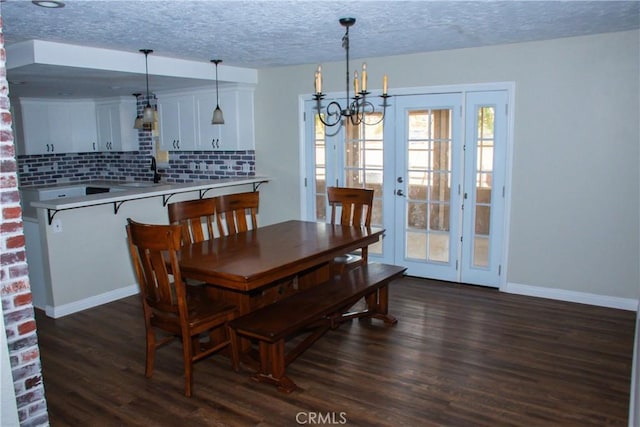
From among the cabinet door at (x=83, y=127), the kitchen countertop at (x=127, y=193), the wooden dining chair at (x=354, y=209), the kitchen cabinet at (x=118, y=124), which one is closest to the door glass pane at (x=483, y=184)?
the wooden dining chair at (x=354, y=209)

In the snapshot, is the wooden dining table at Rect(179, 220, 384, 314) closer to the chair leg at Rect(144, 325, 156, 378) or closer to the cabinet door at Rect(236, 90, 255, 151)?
the chair leg at Rect(144, 325, 156, 378)

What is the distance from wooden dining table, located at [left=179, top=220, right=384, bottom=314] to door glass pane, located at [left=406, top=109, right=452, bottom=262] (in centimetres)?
125

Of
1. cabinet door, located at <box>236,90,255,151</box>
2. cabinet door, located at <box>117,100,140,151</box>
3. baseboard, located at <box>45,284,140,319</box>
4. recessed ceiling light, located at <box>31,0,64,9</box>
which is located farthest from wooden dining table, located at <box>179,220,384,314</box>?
cabinet door, located at <box>117,100,140,151</box>

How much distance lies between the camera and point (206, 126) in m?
6.60

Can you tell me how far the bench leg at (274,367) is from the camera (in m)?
3.11

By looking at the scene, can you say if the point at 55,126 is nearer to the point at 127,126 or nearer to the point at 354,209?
the point at 127,126

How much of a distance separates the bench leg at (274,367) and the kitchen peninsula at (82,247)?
2.22m

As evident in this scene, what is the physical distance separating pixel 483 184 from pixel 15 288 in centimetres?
412

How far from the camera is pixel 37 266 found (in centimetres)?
450

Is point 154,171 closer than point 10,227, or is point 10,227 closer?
point 10,227

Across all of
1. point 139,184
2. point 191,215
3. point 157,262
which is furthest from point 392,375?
point 139,184

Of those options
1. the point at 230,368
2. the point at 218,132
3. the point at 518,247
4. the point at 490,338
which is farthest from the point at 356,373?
the point at 218,132

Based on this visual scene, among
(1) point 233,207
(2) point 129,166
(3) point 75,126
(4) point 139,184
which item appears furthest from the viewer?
(2) point 129,166

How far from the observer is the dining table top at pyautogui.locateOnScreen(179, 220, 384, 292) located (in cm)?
300
